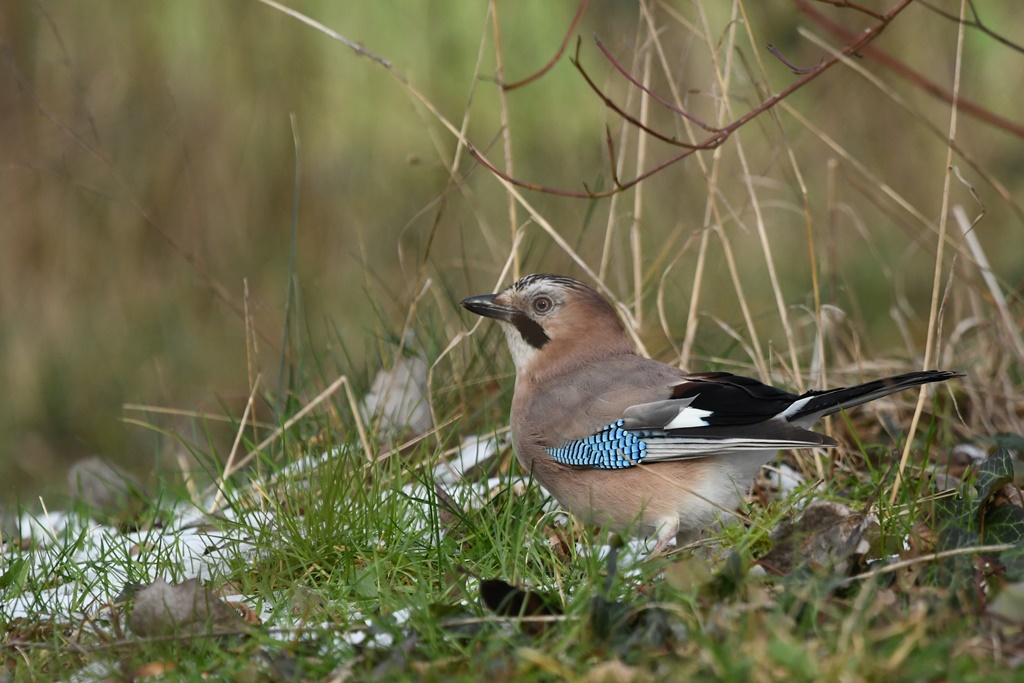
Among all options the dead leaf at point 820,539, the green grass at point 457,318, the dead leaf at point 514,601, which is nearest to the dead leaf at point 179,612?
the green grass at point 457,318

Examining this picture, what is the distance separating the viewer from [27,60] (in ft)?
28.6

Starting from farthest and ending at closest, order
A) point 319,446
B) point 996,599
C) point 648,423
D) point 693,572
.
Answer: point 319,446
point 648,423
point 693,572
point 996,599

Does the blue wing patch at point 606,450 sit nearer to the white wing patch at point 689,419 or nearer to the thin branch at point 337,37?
the white wing patch at point 689,419

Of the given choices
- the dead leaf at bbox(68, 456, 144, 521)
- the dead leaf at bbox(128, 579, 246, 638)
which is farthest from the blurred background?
the dead leaf at bbox(128, 579, 246, 638)

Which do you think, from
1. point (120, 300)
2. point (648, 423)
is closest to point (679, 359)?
point (648, 423)

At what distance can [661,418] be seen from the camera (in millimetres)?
3641

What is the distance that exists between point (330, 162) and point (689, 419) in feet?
18.8

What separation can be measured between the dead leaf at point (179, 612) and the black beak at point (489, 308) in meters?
1.48

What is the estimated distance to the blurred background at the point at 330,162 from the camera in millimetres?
7887

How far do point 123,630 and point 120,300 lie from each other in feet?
18.9

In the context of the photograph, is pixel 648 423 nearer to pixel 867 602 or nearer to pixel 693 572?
pixel 693 572

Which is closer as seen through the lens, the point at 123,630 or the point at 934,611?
the point at 934,611

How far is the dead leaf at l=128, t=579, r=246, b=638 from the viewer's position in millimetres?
2891

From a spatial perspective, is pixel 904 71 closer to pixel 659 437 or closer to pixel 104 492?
pixel 659 437
